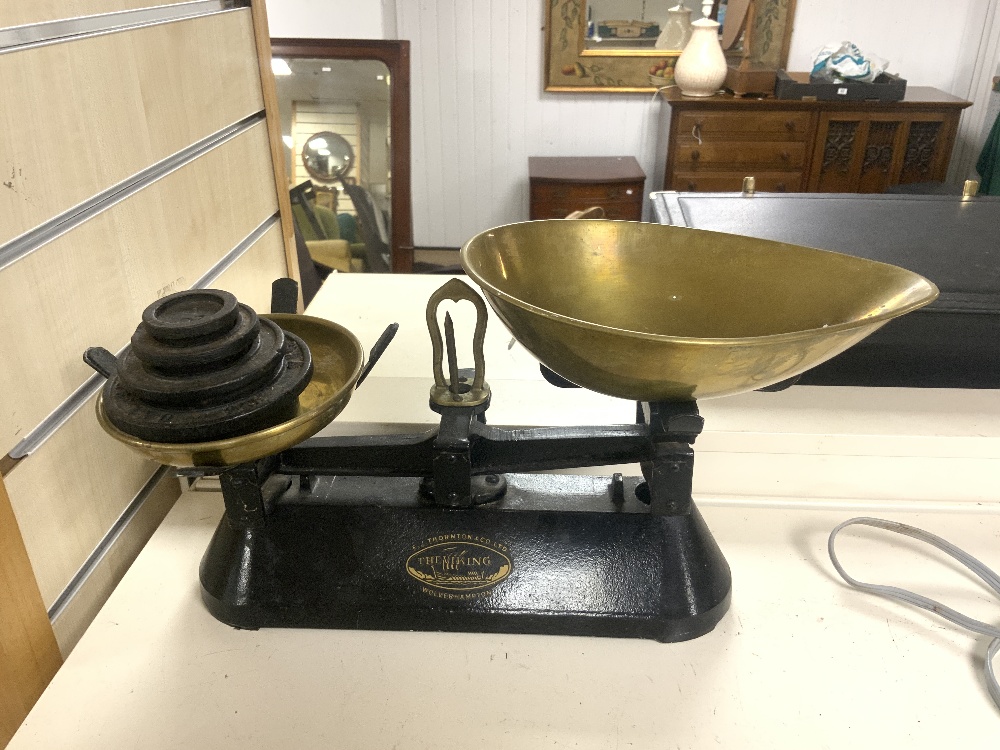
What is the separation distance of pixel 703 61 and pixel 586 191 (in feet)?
2.07

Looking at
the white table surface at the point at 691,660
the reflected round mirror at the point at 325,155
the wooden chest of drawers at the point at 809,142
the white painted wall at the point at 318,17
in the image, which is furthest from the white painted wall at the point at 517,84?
the white table surface at the point at 691,660

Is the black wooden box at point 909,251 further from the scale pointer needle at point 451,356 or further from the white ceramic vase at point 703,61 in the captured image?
the white ceramic vase at point 703,61

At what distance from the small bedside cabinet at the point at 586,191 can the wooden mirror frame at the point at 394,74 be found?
56 cm

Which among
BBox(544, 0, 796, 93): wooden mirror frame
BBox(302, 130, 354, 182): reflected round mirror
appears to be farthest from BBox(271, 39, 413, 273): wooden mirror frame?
BBox(544, 0, 796, 93): wooden mirror frame

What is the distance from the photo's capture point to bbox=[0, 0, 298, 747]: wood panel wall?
708mm

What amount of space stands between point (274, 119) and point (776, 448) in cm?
95

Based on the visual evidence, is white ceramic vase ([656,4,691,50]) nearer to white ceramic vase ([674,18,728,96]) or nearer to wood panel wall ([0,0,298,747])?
white ceramic vase ([674,18,728,96])

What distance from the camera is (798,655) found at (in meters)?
0.78

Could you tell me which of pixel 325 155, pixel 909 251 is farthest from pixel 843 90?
pixel 909 251

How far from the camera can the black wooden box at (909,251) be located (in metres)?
1.07

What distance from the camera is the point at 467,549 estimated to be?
79 cm

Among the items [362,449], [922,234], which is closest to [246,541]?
[362,449]

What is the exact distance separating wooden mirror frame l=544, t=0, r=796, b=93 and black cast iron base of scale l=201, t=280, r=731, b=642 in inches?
112

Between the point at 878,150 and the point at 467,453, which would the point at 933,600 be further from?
the point at 878,150
